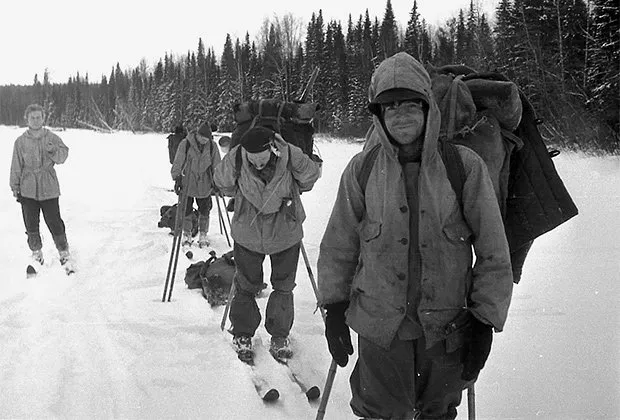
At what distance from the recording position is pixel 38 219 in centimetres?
647

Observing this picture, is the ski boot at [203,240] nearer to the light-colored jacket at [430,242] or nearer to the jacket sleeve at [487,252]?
the light-colored jacket at [430,242]

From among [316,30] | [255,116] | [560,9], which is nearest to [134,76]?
[316,30]

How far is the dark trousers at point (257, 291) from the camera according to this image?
3830mm

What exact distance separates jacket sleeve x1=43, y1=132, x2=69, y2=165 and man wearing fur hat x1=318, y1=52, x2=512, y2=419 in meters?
5.57

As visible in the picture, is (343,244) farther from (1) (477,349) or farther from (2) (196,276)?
(2) (196,276)

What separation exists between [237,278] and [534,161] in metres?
2.42

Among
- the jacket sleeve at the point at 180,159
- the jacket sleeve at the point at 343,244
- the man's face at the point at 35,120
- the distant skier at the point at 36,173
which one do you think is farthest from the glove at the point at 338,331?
the jacket sleeve at the point at 180,159

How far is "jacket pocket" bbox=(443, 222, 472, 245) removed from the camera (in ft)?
6.28

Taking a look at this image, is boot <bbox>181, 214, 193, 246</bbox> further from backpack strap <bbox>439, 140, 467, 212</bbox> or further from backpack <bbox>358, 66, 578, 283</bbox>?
backpack strap <bbox>439, 140, 467, 212</bbox>

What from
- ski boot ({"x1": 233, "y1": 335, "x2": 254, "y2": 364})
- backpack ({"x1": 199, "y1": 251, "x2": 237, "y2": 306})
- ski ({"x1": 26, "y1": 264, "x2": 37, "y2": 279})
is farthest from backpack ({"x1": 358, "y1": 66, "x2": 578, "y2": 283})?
Result: ski ({"x1": 26, "y1": 264, "x2": 37, "y2": 279})

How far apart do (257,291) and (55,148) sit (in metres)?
4.13

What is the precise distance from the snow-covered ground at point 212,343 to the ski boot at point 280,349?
0.08m

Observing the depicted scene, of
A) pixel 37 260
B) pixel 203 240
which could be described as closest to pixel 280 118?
pixel 203 240

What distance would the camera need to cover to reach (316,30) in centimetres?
3038
